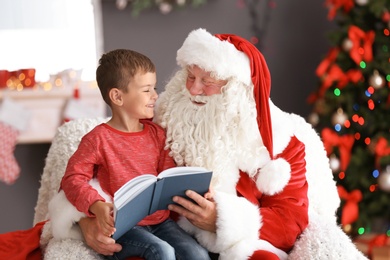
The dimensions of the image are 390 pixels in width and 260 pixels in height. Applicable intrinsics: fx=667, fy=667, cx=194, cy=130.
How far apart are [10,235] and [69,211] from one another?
37 centimetres

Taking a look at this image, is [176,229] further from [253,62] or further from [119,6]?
[119,6]

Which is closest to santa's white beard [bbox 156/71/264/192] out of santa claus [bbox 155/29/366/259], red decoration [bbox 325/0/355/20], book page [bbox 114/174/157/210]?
santa claus [bbox 155/29/366/259]

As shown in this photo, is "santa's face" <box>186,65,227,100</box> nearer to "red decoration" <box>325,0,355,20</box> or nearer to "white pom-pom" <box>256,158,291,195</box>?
"white pom-pom" <box>256,158,291,195</box>

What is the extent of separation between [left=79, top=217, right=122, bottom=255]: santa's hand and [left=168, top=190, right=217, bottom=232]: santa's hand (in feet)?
0.72

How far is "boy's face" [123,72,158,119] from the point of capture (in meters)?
2.10

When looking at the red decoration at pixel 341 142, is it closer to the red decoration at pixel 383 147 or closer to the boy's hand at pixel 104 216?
the red decoration at pixel 383 147

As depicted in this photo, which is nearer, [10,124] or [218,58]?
[218,58]

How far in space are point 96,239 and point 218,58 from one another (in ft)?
2.29

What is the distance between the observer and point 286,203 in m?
2.24

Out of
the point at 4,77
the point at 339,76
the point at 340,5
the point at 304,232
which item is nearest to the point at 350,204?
the point at 339,76

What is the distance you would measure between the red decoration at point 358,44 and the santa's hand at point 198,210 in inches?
81.4

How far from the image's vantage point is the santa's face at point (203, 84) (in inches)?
87.6

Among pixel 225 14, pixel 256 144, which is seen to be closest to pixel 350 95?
pixel 225 14

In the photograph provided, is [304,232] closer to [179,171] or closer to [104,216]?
[179,171]
